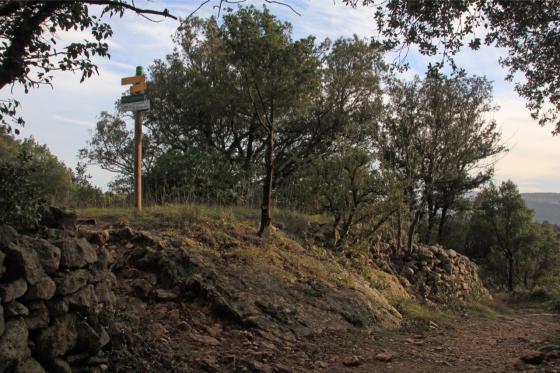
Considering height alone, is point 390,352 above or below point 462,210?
below

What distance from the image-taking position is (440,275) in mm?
15047

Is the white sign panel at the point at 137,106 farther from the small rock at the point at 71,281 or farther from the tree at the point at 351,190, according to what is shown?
the small rock at the point at 71,281

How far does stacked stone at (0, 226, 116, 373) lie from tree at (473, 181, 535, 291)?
2535cm

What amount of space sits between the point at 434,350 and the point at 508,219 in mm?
21792

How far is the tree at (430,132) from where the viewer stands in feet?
58.0

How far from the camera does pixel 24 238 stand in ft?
13.7

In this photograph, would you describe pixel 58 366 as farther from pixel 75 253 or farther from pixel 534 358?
pixel 534 358

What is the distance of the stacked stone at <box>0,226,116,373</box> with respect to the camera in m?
3.65

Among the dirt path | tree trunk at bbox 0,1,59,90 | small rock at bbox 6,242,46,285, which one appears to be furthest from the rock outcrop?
tree trunk at bbox 0,1,59,90

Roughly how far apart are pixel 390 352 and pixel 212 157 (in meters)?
10.9

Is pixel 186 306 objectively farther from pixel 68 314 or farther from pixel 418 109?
pixel 418 109

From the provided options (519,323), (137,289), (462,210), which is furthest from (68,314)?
(462,210)

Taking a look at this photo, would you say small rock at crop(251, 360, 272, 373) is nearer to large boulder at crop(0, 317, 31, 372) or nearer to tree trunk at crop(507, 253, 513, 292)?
large boulder at crop(0, 317, 31, 372)

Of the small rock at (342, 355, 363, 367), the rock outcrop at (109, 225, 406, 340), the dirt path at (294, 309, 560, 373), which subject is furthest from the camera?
the rock outcrop at (109, 225, 406, 340)
